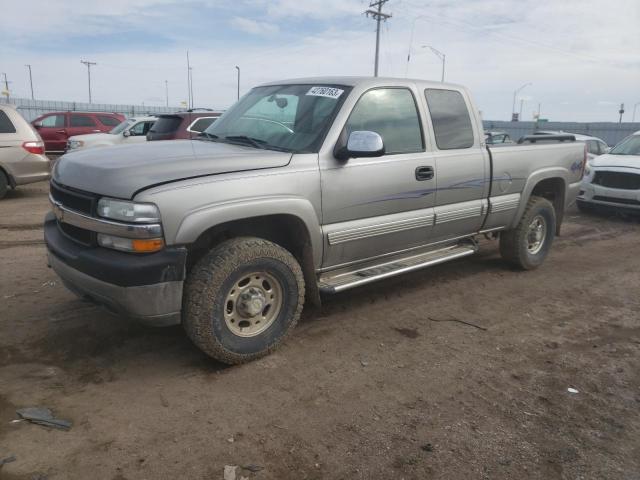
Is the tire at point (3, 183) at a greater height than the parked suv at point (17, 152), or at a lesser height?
lesser

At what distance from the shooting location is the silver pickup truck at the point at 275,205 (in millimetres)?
3076

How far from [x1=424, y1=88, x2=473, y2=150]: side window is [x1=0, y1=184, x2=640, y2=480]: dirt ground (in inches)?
60.0

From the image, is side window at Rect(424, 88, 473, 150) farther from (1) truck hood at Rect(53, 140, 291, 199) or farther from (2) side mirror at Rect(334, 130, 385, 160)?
(1) truck hood at Rect(53, 140, 291, 199)

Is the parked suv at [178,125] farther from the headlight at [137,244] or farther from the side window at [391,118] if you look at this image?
the headlight at [137,244]

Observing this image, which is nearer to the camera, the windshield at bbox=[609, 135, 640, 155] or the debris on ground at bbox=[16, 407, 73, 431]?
the debris on ground at bbox=[16, 407, 73, 431]

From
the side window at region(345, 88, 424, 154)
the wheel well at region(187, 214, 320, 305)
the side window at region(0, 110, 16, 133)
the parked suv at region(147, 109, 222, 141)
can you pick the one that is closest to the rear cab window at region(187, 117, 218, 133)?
the parked suv at region(147, 109, 222, 141)

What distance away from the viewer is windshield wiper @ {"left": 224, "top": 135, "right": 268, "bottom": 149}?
3994 millimetres

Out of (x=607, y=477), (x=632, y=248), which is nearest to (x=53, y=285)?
(x=607, y=477)

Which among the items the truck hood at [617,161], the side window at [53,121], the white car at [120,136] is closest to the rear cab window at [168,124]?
the white car at [120,136]

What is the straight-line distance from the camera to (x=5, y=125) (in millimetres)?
9492

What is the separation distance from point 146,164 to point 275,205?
0.86 meters

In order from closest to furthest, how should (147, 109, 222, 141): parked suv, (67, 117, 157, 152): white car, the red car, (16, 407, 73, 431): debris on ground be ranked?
(16, 407, 73, 431): debris on ground
(147, 109, 222, 141): parked suv
(67, 117, 157, 152): white car
the red car

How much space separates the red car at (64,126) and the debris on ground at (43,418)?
16.4 meters

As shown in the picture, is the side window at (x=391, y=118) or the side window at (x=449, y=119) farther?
the side window at (x=449, y=119)
